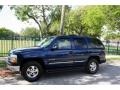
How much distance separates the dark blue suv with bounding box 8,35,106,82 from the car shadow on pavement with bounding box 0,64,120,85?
0.33m

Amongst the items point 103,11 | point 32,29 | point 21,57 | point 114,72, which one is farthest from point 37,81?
point 32,29

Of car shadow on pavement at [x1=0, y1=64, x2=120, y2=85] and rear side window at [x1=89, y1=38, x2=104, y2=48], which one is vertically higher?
rear side window at [x1=89, y1=38, x2=104, y2=48]

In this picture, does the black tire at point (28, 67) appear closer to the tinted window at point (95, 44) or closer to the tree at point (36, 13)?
the tinted window at point (95, 44)

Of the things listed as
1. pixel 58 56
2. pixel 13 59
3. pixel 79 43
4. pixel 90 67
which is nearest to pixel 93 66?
pixel 90 67

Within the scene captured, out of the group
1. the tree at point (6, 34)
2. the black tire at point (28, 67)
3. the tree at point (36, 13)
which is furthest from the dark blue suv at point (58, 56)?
the tree at point (36, 13)

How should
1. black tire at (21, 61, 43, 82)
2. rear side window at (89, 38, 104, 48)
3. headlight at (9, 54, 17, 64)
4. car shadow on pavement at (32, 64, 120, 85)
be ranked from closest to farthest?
headlight at (9, 54, 17, 64)
black tire at (21, 61, 43, 82)
car shadow on pavement at (32, 64, 120, 85)
rear side window at (89, 38, 104, 48)

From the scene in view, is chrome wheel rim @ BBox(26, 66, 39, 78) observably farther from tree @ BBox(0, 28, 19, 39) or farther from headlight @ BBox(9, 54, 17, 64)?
tree @ BBox(0, 28, 19, 39)

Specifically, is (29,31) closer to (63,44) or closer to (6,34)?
(6,34)

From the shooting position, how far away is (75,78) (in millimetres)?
9859

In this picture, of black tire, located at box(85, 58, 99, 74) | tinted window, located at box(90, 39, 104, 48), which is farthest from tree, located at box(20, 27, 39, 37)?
black tire, located at box(85, 58, 99, 74)

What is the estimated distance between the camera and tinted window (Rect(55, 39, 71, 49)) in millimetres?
9811

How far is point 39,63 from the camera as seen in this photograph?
934 centimetres

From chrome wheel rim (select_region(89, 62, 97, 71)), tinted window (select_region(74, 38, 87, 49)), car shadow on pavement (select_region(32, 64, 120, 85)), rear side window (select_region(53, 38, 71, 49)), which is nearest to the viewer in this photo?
car shadow on pavement (select_region(32, 64, 120, 85))

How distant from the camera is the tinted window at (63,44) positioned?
386 inches
